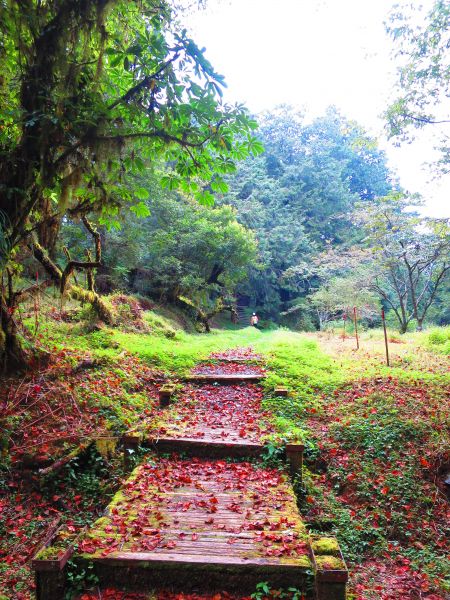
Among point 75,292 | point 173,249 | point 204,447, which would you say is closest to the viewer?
point 204,447

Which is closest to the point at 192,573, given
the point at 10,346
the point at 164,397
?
the point at 164,397

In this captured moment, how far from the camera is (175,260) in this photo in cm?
1734

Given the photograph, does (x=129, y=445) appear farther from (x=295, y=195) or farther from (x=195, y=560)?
(x=295, y=195)

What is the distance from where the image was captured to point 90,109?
4.94 m

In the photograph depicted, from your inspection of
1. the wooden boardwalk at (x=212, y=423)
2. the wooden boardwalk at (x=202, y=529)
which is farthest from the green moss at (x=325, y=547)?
the wooden boardwalk at (x=212, y=423)

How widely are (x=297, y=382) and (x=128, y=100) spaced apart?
19.3 feet

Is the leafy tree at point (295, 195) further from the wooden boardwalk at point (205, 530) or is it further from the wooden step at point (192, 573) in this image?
the wooden step at point (192, 573)

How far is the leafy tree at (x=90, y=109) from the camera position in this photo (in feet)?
15.1

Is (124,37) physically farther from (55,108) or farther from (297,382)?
(297,382)

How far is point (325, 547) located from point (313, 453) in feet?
8.87

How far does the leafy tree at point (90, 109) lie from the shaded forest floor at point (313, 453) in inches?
88.8

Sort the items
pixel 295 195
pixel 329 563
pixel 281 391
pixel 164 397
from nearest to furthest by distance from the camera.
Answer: pixel 329 563 < pixel 164 397 < pixel 281 391 < pixel 295 195

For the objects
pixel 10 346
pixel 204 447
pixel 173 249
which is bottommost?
pixel 204 447

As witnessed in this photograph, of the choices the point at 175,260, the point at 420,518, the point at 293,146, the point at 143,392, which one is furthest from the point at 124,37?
the point at 293,146
